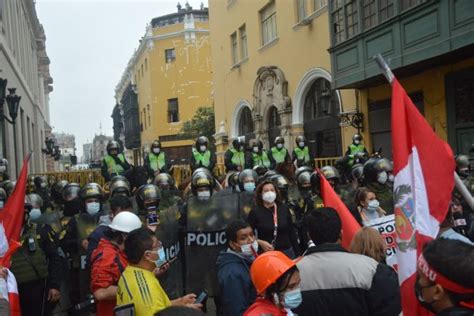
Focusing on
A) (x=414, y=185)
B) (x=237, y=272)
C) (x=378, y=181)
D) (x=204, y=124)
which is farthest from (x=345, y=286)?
(x=204, y=124)

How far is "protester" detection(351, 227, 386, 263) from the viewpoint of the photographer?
11.9 ft

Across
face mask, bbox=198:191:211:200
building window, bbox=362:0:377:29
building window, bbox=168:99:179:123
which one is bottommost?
face mask, bbox=198:191:211:200

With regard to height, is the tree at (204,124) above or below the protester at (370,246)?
above

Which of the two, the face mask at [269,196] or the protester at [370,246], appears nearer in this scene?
the protester at [370,246]

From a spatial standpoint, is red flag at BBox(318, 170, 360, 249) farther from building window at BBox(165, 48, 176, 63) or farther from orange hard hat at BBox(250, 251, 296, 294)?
building window at BBox(165, 48, 176, 63)

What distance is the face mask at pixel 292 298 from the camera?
292 cm

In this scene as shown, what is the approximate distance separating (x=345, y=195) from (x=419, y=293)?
515cm

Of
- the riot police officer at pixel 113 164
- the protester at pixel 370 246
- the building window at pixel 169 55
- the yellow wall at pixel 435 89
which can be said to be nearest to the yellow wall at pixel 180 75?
the building window at pixel 169 55

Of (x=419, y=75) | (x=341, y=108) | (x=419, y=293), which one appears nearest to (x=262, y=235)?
(x=419, y=293)

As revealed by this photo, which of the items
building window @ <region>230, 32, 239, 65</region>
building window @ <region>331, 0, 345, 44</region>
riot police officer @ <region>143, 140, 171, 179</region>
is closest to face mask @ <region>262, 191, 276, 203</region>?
riot police officer @ <region>143, 140, 171, 179</region>

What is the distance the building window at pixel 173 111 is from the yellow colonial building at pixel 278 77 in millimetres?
18861

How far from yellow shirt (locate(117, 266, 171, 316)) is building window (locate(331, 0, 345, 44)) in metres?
14.0

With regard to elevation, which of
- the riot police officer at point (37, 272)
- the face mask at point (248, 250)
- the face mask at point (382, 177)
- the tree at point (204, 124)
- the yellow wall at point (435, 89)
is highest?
the tree at point (204, 124)

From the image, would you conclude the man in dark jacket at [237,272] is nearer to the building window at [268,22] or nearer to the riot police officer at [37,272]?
the riot police officer at [37,272]
